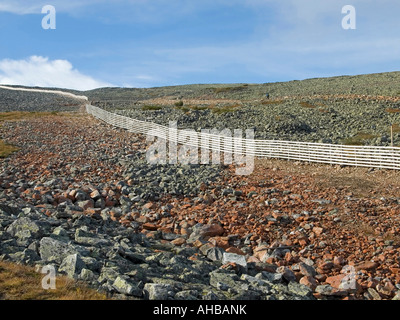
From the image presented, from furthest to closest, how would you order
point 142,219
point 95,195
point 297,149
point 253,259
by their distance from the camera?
point 297,149, point 95,195, point 142,219, point 253,259

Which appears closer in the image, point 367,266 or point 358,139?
point 367,266

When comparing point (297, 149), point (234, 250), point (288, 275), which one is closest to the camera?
point (288, 275)

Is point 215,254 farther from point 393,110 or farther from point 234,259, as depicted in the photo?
point 393,110

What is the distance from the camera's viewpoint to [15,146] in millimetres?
31016

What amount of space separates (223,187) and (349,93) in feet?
193

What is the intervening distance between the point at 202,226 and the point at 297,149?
1372cm

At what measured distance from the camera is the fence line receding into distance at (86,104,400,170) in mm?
22808

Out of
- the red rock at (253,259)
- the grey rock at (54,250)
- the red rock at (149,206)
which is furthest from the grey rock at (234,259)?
the red rock at (149,206)

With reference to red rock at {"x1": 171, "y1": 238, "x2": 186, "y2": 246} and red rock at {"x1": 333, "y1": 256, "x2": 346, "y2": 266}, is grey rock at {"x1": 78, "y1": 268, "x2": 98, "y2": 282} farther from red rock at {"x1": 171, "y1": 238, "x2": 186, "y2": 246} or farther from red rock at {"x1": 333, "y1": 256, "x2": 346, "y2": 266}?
red rock at {"x1": 333, "y1": 256, "x2": 346, "y2": 266}

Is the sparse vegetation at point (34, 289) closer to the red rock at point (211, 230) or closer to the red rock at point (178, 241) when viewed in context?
the red rock at point (178, 241)

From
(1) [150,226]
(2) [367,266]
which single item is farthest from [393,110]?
(1) [150,226]

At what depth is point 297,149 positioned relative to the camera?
26656mm

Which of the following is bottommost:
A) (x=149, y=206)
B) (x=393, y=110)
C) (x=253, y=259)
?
(x=253, y=259)

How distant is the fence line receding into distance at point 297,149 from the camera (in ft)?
74.8
